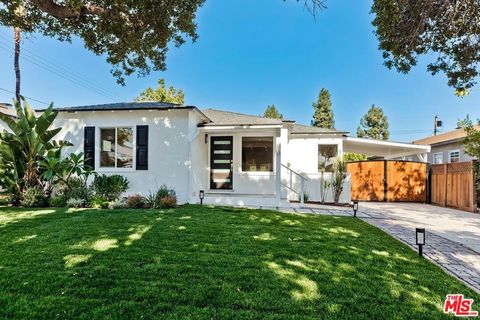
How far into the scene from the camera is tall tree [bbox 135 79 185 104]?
1009 inches

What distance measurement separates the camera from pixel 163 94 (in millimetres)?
25594

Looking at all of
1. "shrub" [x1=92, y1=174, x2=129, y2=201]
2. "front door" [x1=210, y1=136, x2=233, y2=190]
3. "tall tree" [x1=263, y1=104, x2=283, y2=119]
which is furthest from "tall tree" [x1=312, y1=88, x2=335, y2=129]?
"shrub" [x1=92, y1=174, x2=129, y2=201]

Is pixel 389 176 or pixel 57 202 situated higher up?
pixel 389 176

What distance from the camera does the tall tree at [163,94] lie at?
25641mm

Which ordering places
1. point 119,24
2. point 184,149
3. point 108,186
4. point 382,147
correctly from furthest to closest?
point 382,147 → point 184,149 → point 108,186 → point 119,24

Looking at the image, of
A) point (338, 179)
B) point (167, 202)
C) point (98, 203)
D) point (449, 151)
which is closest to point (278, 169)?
point (338, 179)

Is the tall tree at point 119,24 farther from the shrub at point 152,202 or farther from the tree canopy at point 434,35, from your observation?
the shrub at point 152,202

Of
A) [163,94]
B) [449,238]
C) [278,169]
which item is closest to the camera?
[449,238]

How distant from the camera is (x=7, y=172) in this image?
9461 millimetres

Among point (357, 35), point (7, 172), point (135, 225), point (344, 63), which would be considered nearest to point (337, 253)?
point (135, 225)

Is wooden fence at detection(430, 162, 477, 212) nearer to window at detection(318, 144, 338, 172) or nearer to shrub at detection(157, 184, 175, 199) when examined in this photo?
window at detection(318, 144, 338, 172)

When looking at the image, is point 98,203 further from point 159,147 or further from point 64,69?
point 64,69

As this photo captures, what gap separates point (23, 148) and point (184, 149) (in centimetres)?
536

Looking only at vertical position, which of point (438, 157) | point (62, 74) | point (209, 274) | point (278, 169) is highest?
point (62, 74)
